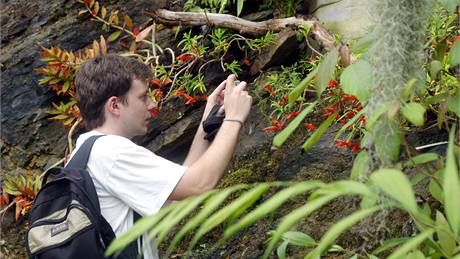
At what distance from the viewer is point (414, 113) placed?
1369 mm

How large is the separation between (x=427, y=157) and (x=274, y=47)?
2358mm

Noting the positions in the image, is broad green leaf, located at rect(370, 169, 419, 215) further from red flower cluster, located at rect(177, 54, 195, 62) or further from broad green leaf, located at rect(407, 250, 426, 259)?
red flower cluster, located at rect(177, 54, 195, 62)

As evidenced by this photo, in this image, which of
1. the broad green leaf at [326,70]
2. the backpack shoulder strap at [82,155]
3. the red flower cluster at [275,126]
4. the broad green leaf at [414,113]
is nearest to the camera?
the broad green leaf at [414,113]

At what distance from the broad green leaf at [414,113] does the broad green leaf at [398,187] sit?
33 cm

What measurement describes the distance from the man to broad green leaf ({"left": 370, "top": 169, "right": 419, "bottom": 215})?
1413 mm

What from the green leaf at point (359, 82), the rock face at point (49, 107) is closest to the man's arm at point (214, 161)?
the green leaf at point (359, 82)

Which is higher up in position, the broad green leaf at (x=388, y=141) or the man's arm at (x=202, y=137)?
the broad green leaf at (x=388, y=141)

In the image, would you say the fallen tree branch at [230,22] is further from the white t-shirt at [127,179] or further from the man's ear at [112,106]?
the white t-shirt at [127,179]

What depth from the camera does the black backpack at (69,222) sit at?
2.32 m

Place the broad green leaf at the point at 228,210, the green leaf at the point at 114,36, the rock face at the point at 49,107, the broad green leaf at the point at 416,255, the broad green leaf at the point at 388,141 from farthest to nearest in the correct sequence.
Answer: the green leaf at the point at 114,36 < the rock face at the point at 49,107 < the broad green leaf at the point at 388,141 < the broad green leaf at the point at 416,255 < the broad green leaf at the point at 228,210

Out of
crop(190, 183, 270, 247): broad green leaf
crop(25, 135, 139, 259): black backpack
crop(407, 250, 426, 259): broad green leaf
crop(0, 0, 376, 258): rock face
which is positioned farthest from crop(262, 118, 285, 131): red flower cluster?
crop(190, 183, 270, 247): broad green leaf

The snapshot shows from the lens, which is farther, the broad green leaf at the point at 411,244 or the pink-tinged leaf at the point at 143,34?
the pink-tinged leaf at the point at 143,34

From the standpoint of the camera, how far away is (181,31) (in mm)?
4164

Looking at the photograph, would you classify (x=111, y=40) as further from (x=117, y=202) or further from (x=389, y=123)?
(x=389, y=123)
